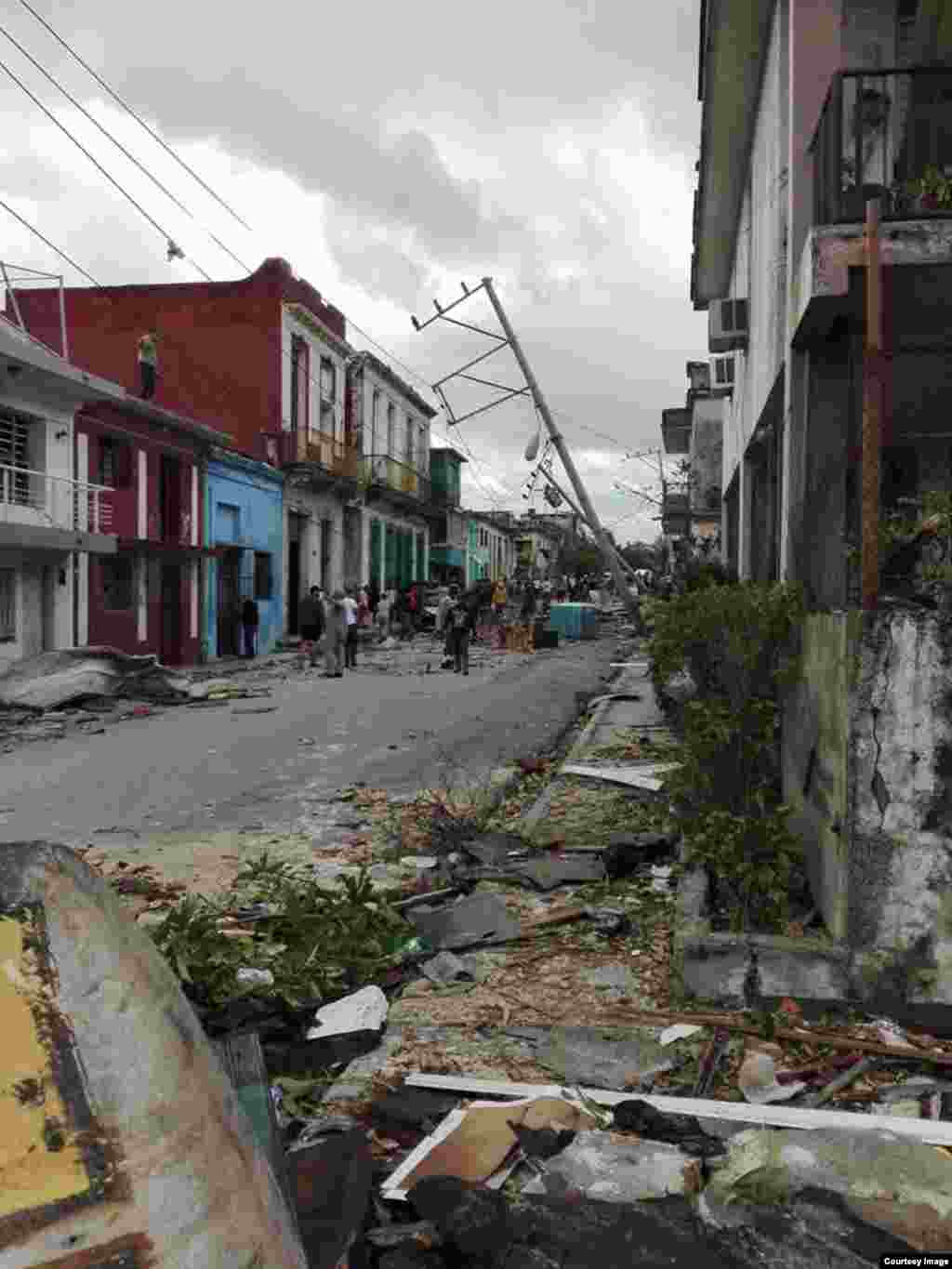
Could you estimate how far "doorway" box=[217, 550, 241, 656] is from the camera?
28.0 metres

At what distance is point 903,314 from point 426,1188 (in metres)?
6.99

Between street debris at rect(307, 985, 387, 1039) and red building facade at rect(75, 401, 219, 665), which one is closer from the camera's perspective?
street debris at rect(307, 985, 387, 1039)

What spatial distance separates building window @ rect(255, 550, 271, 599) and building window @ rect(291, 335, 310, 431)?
4.07 metres

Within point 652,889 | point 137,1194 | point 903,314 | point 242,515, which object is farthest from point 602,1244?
point 242,515

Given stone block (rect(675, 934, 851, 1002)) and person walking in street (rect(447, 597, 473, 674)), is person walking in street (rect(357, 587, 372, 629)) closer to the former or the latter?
person walking in street (rect(447, 597, 473, 674))

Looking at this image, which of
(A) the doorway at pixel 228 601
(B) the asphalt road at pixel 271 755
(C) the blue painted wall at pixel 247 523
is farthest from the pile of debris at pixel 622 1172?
(A) the doorway at pixel 228 601

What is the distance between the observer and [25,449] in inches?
808

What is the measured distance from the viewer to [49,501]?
20281 millimetres

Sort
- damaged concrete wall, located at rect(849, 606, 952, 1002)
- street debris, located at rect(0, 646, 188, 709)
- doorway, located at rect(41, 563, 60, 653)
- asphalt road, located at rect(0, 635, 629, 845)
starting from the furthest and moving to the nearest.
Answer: doorway, located at rect(41, 563, 60, 653)
street debris, located at rect(0, 646, 188, 709)
asphalt road, located at rect(0, 635, 629, 845)
damaged concrete wall, located at rect(849, 606, 952, 1002)

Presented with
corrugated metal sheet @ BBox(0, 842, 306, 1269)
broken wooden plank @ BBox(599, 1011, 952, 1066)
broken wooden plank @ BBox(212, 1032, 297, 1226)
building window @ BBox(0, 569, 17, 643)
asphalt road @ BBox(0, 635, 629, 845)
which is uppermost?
building window @ BBox(0, 569, 17, 643)

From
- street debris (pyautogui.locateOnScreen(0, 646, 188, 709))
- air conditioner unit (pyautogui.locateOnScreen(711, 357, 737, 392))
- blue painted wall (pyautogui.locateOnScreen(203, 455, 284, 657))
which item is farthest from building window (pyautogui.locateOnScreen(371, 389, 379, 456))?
air conditioner unit (pyautogui.locateOnScreen(711, 357, 737, 392))

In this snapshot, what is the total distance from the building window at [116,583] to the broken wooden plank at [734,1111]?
20.4 metres

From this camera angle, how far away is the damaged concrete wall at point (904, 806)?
409 cm

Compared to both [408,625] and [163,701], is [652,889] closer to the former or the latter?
[163,701]
